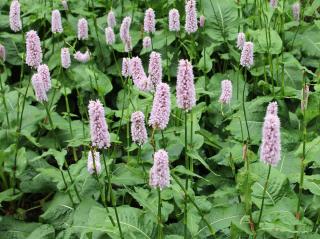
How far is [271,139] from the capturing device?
2.10m

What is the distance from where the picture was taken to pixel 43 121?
4.15 m

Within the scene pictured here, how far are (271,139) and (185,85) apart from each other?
423 millimetres

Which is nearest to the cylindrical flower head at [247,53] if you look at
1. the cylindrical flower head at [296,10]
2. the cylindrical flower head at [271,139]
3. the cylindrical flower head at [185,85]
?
the cylindrical flower head at [185,85]

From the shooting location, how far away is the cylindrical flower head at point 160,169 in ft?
7.05

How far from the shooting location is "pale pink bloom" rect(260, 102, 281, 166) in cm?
208

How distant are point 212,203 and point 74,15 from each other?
3.12m

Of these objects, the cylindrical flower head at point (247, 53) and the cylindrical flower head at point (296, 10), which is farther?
the cylindrical flower head at point (296, 10)

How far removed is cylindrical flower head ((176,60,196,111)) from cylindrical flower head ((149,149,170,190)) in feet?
0.82

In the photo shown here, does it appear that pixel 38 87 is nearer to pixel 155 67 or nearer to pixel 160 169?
pixel 155 67

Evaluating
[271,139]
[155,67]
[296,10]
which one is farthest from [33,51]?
[296,10]

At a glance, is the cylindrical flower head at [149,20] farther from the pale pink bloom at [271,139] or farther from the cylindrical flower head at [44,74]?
the pale pink bloom at [271,139]

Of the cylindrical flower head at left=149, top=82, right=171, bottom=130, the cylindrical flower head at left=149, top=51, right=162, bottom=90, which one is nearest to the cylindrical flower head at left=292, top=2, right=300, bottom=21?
the cylindrical flower head at left=149, top=51, right=162, bottom=90

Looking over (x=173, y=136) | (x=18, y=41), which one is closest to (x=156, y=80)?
(x=173, y=136)

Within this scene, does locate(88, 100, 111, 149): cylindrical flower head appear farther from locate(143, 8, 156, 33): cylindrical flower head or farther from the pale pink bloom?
locate(143, 8, 156, 33): cylindrical flower head
